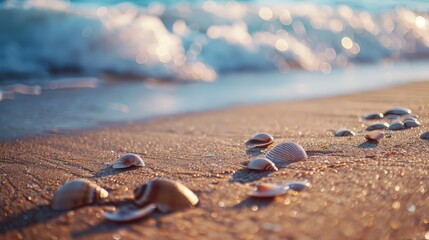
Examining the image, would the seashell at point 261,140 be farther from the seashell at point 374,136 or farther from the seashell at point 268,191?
the seashell at point 268,191

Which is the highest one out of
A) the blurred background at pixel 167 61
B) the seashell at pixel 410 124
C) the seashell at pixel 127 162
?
the blurred background at pixel 167 61

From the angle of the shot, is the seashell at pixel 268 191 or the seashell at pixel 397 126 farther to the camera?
the seashell at pixel 397 126

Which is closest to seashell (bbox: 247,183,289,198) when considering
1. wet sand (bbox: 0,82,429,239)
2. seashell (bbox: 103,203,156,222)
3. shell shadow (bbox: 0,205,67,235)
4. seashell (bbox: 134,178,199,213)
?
wet sand (bbox: 0,82,429,239)

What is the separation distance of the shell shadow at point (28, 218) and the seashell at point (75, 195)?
0.11 ft

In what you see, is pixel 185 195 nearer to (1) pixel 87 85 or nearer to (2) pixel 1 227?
(2) pixel 1 227

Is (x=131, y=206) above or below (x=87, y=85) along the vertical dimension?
below

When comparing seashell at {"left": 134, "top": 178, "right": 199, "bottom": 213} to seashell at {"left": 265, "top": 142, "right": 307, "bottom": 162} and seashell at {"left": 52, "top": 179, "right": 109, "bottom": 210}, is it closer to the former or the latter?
seashell at {"left": 52, "top": 179, "right": 109, "bottom": 210}

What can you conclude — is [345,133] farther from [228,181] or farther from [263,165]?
[228,181]

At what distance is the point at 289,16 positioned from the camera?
11.0 m

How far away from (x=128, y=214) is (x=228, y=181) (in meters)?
0.50

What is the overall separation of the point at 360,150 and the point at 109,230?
1324mm

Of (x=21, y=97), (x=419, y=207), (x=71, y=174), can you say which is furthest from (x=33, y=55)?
(x=419, y=207)

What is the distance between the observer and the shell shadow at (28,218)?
1.31 meters

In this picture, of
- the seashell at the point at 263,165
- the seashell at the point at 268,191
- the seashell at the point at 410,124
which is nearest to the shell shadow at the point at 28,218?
the seashell at the point at 268,191
